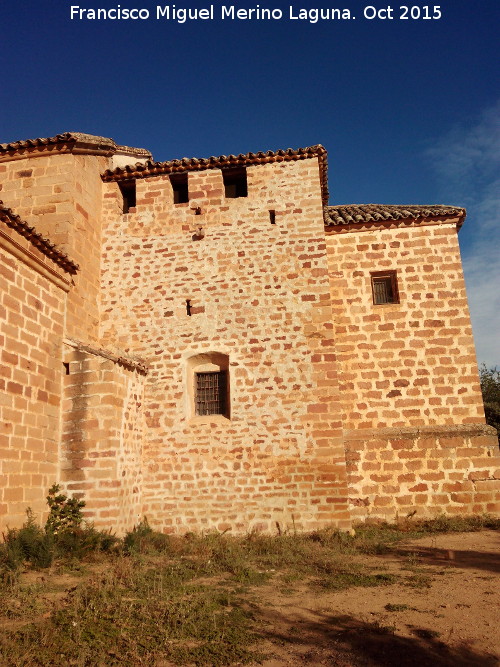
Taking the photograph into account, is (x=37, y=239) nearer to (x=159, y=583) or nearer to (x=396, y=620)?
(x=159, y=583)

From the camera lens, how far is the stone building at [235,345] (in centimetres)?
909

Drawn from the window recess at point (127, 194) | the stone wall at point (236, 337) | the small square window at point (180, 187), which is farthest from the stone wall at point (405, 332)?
the window recess at point (127, 194)

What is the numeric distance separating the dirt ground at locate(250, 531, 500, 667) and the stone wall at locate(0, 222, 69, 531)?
4.17 meters

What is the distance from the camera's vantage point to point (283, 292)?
35.6 feet

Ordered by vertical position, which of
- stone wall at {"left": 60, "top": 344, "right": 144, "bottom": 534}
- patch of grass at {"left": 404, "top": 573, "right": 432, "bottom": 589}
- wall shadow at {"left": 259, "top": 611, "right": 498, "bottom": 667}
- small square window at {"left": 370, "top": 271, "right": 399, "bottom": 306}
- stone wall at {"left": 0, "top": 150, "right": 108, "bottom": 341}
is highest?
stone wall at {"left": 0, "top": 150, "right": 108, "bottom": 341}

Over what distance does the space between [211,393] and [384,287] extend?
15.5 feet

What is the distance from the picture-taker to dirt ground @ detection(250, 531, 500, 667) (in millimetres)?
4266

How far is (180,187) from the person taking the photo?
12.3 metres

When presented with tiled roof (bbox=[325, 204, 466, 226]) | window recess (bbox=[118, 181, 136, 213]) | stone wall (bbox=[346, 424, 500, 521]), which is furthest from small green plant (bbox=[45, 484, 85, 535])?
tiled roof (bbox=[325, 204, 466, 226])

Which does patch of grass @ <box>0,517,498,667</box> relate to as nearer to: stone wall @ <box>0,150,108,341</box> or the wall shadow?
the wall shadow

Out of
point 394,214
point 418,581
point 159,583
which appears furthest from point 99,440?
point 394,214

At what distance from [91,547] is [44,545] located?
0.78 m

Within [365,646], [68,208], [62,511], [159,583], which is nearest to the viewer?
[365,646]

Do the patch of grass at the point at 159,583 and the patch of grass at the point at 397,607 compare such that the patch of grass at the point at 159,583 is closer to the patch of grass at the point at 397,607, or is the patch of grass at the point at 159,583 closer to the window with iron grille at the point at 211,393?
the patch of grass at the point at 397,607
